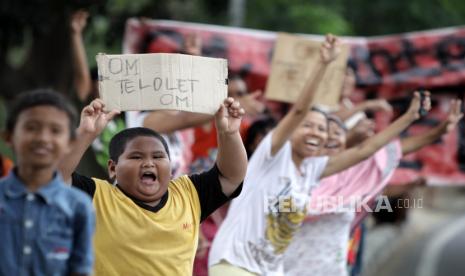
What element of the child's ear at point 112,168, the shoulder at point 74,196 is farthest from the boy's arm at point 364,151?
the shoulder at point 74,196

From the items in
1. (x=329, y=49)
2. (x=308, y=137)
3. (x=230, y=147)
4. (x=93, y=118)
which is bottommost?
(x=230, y=147)

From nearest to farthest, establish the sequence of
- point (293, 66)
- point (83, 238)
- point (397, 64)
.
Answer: point (83, 238), point (293, 66), point (397, 64)

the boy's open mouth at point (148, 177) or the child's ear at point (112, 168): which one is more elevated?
the child's ear at point (112, 168)

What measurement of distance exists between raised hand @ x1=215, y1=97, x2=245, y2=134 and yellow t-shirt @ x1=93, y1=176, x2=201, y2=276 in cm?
42

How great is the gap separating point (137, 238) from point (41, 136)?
1121 mm

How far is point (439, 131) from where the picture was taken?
7797mm

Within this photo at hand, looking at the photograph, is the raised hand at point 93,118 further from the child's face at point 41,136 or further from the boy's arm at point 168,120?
the boy's arm at point 168,120

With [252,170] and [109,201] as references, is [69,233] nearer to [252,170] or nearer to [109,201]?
[109,201]

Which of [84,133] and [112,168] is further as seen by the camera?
[112,168]

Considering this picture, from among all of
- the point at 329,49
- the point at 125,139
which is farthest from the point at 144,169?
the point at 329,49

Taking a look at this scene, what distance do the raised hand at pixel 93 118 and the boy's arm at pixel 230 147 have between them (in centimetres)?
51

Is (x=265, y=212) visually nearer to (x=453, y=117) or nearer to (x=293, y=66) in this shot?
(x=453, y=117)

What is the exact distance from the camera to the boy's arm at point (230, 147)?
17.3 feet

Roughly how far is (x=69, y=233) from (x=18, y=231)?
0.58 ft
